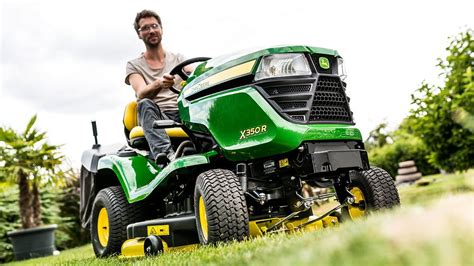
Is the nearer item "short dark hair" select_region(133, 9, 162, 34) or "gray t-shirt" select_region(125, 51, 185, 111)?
"gray t-shirt" select_region(125, 51, 185, 111)

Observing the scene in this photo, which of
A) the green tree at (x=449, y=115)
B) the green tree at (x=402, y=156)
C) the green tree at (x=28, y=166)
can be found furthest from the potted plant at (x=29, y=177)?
the green tree at (x=402, y=156)

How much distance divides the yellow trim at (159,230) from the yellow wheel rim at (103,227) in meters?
1.02

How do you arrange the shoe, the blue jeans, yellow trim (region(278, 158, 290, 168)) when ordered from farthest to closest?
the blue jeans
the shoe
yellow trim (region(278, 158, 290, 168))

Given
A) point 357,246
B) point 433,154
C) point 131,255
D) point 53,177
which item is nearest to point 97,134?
point 131,255

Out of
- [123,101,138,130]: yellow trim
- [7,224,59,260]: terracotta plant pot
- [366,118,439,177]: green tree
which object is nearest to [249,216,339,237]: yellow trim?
[123,101,138,130]: yellow trim

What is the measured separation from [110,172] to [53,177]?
10.6 metres

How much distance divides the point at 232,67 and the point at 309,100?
54 centimetres

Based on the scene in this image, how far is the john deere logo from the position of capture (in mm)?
3770

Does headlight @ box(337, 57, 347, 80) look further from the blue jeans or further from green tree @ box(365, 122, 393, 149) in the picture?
green tree @ box(365, 122, 393, 149)

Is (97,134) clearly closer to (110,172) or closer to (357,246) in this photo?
(110,172)

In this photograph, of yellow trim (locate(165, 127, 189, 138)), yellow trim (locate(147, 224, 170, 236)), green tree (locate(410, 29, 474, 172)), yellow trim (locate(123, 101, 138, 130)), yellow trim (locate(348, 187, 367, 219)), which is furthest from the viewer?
green tree (locate(410, 29, 474, 172))

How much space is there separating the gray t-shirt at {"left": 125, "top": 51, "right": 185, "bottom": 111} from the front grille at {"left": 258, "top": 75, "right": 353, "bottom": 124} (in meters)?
1.50

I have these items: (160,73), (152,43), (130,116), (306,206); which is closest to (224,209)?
(306,206)

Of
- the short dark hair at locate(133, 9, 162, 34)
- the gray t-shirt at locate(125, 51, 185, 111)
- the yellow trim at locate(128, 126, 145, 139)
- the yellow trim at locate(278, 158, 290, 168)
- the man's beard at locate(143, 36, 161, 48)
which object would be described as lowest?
the yellow trim at locate(278, 158, 290, 168)
